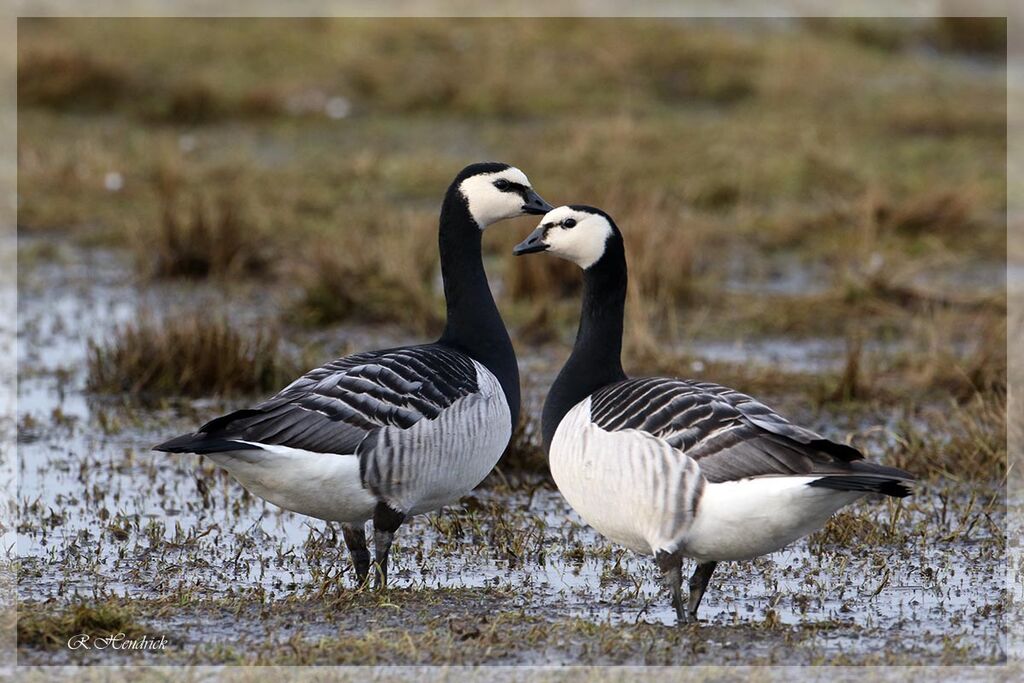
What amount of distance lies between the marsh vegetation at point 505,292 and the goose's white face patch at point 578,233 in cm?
132

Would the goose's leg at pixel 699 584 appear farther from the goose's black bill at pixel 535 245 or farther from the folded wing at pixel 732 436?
the goose's black bill at pixel 535 245

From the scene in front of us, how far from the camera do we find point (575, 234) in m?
6.38

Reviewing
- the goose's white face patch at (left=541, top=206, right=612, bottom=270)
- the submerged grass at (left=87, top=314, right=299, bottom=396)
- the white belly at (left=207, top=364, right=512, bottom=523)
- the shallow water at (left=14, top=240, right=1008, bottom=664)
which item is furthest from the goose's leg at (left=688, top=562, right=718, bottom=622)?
the submerged grass at (left=87, top=314, right=299, bottom=396)

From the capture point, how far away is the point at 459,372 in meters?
6.26

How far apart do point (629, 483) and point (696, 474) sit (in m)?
0.29

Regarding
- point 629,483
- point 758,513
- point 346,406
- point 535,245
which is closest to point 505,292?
point 535,245

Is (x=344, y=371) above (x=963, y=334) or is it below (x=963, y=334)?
above

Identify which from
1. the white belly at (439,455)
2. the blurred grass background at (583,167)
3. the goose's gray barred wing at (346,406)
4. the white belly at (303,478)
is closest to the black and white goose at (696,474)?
the white belly at (439,455)

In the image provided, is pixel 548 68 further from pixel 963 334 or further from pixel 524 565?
pixel 524 565

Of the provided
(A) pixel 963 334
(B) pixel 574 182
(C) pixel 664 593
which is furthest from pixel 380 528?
(B) pixel 574 182

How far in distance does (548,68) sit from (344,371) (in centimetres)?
1384

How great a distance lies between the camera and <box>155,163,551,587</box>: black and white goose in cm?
567

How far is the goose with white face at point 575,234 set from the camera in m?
6.38
